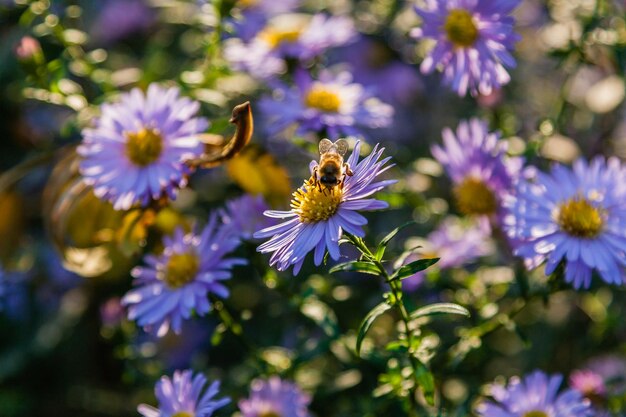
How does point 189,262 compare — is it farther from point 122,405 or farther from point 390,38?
point 390,38

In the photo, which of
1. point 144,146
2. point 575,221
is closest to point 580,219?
point 575,221

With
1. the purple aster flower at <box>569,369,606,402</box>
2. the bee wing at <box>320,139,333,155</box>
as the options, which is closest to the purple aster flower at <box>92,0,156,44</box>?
the bee wing at <box>320,139,333,155</box>

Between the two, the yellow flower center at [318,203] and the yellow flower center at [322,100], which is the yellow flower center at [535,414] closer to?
the yellow flower center at [318,203]

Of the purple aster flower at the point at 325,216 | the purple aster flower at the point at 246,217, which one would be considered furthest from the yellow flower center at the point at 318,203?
the purple aster flower at the point at 246,217

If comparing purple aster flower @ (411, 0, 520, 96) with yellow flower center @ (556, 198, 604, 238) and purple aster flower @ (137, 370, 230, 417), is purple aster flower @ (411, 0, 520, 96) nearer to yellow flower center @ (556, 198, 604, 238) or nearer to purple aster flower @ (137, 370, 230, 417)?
yellow flower center @ (556, 198, 604, 238)

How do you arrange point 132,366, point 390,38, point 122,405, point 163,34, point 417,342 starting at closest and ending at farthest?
point 417,342 < point 132,366 < point 122,405 < point 390,38 < point 163,34

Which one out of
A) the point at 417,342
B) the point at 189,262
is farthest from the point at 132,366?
the point at 417,342

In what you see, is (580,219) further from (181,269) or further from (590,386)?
(181,269)
